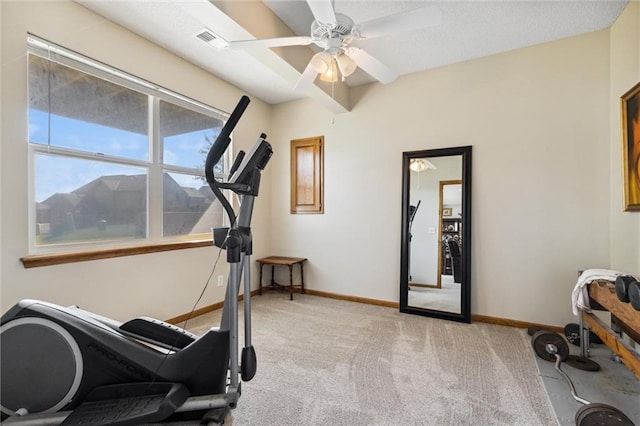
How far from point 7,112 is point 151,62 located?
1.24 metres

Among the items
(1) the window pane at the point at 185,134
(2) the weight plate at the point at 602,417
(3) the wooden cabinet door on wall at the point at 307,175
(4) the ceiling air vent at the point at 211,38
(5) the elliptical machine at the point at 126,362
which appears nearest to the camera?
(2) the weight plate at the point at 602,417

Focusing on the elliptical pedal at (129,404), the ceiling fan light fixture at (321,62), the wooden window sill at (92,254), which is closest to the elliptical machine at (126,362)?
the elliptical pedal at (129,404)

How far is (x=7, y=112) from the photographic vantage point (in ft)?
6.15

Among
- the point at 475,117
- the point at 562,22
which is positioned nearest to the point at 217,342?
the point at 475,117

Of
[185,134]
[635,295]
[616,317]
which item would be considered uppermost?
[185,134]

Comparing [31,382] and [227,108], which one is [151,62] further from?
[31,382]

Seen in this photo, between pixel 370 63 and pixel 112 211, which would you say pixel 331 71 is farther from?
pixel 112 211

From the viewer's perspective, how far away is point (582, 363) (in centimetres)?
209

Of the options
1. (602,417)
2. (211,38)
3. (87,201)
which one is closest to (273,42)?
(211,38)

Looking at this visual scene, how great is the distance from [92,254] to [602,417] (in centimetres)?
336

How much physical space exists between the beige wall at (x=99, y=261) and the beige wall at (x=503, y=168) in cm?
178

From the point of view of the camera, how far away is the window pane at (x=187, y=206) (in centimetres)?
298

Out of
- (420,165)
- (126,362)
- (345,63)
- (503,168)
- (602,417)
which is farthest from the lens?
(420,165)

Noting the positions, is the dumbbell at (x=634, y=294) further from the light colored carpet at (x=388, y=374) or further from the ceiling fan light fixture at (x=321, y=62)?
the ceiling fan light fixture at (x=321, y=62)
